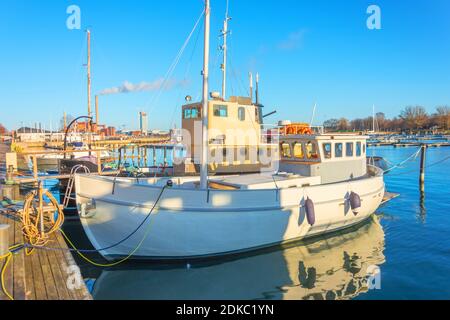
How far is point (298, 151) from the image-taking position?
12.7 meters

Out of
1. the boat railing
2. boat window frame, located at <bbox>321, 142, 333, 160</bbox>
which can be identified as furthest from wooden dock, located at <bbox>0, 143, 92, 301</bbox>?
the boat railing

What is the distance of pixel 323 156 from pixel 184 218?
5997 millimetres

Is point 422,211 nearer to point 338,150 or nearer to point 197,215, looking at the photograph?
point 338,150

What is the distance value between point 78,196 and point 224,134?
17.4 ft

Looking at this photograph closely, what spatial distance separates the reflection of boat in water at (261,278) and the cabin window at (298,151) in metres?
3.56

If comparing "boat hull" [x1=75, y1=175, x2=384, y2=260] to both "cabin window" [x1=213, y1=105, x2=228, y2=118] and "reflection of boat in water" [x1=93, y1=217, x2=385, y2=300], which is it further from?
"cabin window" [x1=213, y1=105, x2=228, y2=118]

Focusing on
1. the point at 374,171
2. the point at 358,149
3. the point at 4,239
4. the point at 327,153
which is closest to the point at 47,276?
the point at 4,239

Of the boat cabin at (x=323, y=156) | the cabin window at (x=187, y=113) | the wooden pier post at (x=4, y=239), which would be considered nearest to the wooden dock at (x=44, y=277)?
the wooden pier post at (x=4, y=239)

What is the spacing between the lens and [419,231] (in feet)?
40.0

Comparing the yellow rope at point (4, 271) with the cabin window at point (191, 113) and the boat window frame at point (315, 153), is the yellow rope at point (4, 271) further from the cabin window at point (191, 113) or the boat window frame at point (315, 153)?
the boat window frame at point (315, 153)

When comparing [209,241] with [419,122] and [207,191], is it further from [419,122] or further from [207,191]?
[419,122]

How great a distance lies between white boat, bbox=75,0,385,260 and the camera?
862 centimetres

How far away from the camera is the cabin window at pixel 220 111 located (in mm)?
11812

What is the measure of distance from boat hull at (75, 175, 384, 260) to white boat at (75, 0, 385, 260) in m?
0.03
